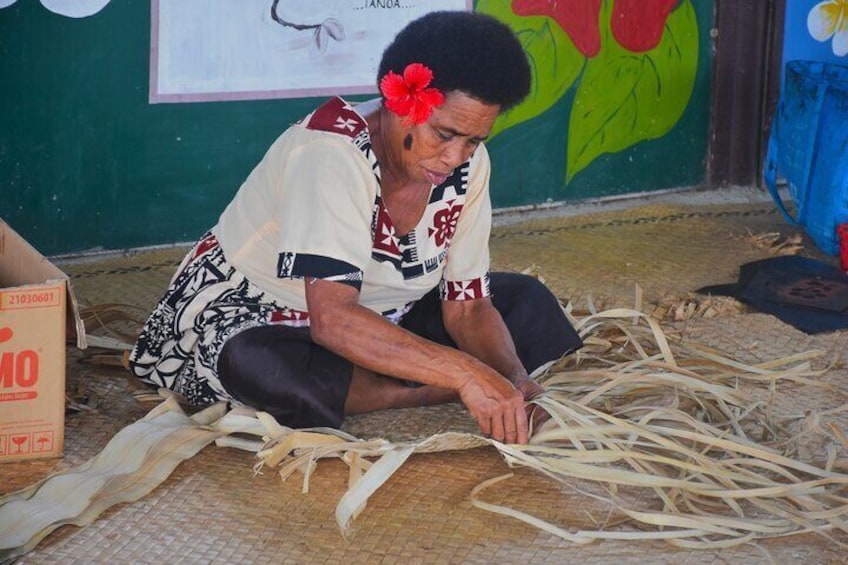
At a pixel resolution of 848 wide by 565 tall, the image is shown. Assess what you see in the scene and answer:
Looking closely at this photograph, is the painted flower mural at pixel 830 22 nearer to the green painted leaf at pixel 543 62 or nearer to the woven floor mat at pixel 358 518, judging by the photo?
the green painted leaf at pixel 543 62

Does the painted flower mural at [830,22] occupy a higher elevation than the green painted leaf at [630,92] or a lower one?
higher

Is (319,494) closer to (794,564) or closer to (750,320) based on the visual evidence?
(794,564)

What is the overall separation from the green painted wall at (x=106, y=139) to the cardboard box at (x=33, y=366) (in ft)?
4.87

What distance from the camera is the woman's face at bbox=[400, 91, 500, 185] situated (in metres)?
2.37

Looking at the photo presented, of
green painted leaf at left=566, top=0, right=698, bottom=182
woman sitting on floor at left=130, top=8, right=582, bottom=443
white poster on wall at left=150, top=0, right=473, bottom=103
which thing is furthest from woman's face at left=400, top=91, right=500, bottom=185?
green painted leaf at left=566, top=0, right=698, bottom=182

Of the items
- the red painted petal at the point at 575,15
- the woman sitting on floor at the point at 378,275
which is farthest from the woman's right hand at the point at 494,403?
the red painted petal at the point at 575,15

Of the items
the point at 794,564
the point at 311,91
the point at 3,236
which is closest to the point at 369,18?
the point at 311,91

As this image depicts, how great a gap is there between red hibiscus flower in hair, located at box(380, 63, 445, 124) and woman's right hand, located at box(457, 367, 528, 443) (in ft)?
1.72

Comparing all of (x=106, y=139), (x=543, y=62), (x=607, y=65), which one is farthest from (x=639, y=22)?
(x=106, y=139)

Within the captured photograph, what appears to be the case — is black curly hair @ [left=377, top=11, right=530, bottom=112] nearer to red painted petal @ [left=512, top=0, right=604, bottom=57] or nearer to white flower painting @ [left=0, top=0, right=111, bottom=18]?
white flower painting @ [left=0, top=0, right=111, bottom=18]

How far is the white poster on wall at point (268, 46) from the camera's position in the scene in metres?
4.05

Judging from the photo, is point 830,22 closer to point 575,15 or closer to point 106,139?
point 575,15

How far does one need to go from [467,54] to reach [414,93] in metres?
0.13

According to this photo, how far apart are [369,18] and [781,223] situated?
1802mm
